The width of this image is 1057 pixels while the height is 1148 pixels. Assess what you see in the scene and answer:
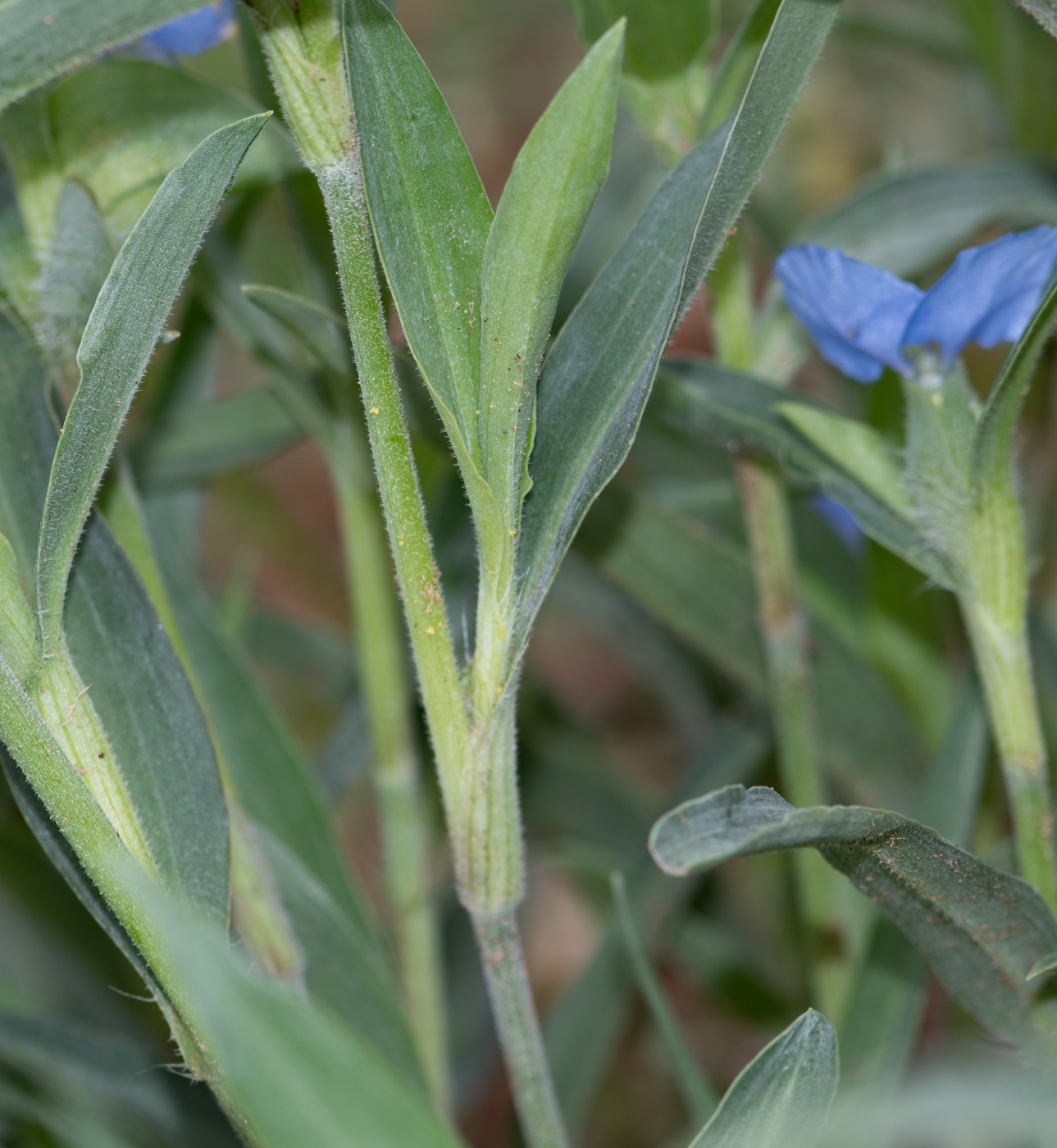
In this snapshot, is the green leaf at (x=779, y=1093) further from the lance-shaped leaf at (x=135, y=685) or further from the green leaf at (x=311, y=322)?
the green leaf at (x=311, y=322)

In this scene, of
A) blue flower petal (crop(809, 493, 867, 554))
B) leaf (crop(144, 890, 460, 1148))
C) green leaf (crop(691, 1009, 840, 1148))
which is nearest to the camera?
leaf (crop(144, 890, 460, 1148))

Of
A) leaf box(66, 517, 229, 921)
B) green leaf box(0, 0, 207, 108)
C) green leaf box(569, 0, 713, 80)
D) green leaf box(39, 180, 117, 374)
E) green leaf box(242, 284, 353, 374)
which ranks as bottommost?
leaf box(66, 517, 229, 921)

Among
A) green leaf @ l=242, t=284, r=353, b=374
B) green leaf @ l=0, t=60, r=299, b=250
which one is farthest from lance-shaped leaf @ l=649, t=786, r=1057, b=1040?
green leaf @ l=0, t=60, r=299, b=250

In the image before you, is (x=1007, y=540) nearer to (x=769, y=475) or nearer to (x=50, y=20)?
(x=769, y=475)

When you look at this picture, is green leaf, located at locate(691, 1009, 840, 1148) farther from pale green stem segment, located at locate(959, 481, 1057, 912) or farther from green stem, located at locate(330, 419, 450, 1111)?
green stem, located at locate(330, 419, 450, 1111)

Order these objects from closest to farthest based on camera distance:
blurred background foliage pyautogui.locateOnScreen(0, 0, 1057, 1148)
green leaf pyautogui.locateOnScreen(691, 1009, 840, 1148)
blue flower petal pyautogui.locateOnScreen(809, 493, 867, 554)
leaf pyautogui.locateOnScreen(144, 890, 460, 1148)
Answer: leaf pyautogui.locateOnScreen(144, 890, 460, 1148) < green leaf pyautogui.locateOnScreen(691, 1009, 840, 1148) < blurred background foliage pyautogui.locateOnScreen(0, 0, 1057, 1148) < blue flower petal pyautogui.locateOnScreen(809, 493, 867, 554)

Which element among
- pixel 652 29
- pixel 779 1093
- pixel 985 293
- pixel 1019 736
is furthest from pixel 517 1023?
pixel 652 29

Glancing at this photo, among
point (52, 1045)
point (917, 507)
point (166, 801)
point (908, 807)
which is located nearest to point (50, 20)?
point (166, 801)
